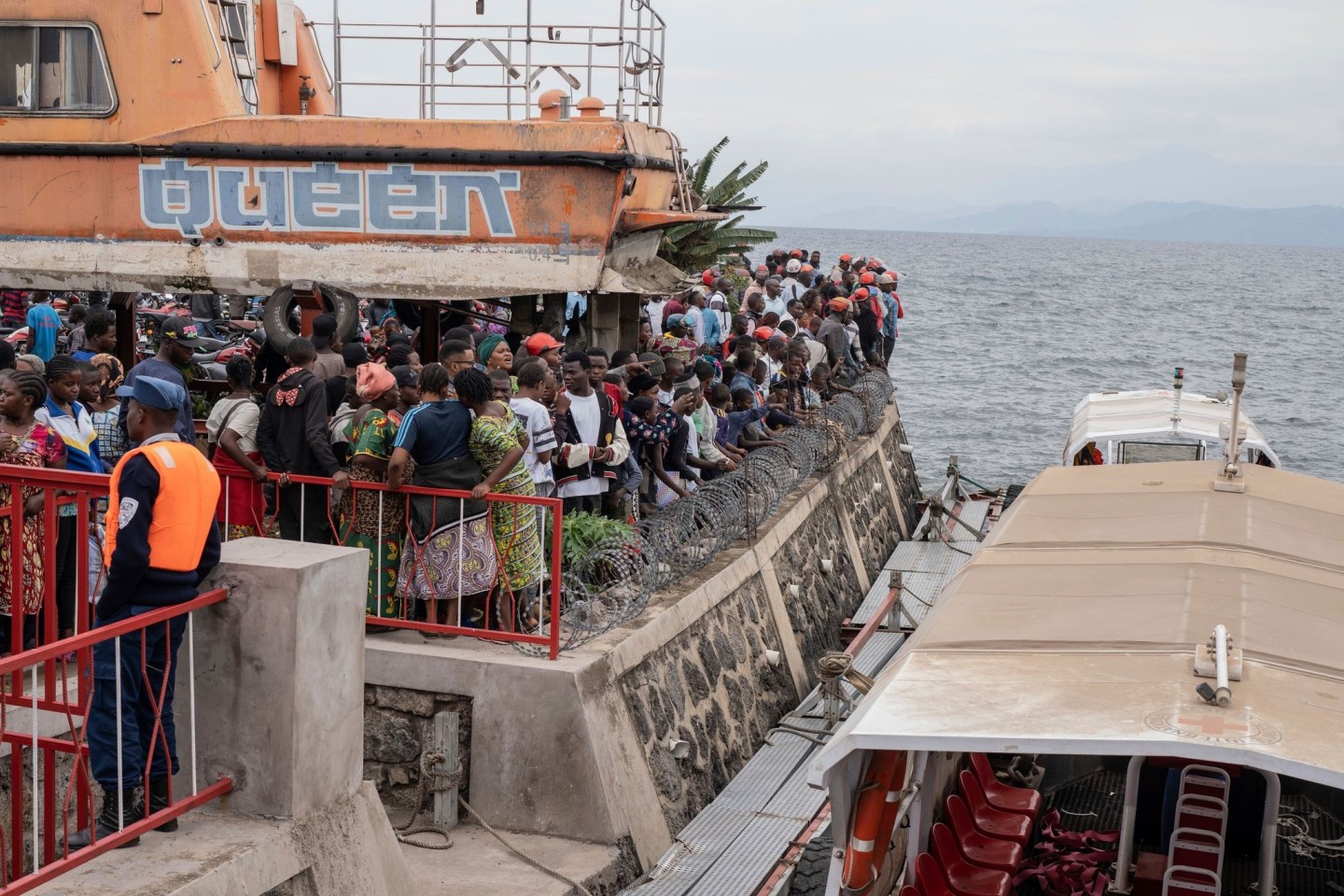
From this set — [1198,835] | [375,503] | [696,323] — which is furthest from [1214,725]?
[696,323]

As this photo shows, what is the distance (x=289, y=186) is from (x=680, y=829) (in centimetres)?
544

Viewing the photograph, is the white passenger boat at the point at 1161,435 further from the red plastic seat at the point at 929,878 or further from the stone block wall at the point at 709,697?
the red plastic seat at the point at 929,878

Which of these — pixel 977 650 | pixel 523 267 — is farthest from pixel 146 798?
pixel 523 267

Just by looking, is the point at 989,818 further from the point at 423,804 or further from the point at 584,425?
the point at 584,425

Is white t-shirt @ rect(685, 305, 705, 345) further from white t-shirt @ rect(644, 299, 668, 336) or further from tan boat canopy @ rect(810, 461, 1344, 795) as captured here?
tan boat canopy @ rect(810, 461, 1344, 795)

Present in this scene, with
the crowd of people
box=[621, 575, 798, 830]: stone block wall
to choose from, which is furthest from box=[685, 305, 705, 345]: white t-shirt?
the crowd of people

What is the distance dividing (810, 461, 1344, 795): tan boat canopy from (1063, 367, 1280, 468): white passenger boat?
5.07 m

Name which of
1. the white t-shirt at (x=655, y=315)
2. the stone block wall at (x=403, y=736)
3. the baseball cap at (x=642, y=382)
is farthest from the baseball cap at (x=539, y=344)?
the white t-shirt at (x=655, y=315)

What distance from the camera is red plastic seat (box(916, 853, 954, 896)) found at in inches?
297

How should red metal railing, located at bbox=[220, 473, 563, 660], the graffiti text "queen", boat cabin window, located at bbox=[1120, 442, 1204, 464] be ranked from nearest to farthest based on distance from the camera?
1. red metal railing, located at bbox=[220, 473, 563, 660]
2. the graffiti text "queen"
3. boat cabin window, located at bbox=[1120, 442, 1204, 464]

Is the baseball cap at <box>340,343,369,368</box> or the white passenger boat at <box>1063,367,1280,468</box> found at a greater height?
the baseball cap at <box>340,343,369,368</box>

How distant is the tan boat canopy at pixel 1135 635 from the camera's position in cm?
589

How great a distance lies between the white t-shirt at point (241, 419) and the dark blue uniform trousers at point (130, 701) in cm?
334

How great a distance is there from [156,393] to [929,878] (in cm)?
442
